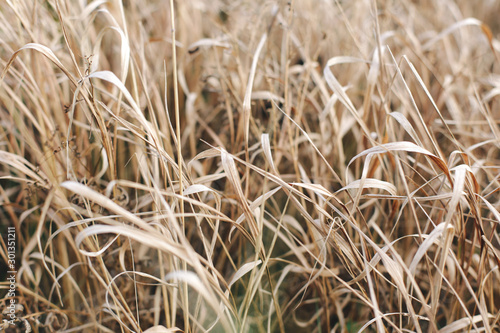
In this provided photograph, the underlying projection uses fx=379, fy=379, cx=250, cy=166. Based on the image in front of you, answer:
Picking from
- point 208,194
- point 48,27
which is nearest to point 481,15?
point 208,194

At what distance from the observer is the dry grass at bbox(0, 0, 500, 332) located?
1.48ft

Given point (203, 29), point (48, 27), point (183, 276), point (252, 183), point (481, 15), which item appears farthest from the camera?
point (481, 15)

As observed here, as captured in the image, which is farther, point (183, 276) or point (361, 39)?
point (361, 39)

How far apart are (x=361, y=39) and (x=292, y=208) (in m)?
0.53

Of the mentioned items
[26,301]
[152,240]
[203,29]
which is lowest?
[26,301]

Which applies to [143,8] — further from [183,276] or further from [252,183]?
[183,276]

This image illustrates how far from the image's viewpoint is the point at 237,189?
440mm

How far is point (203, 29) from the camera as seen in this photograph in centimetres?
112

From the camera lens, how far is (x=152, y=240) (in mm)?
350

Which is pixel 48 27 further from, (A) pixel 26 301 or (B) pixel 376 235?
(B) pixel 376 235

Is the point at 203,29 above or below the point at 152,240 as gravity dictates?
above

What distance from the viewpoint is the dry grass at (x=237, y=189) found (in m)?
0.45

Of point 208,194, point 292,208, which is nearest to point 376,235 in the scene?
point 292,208

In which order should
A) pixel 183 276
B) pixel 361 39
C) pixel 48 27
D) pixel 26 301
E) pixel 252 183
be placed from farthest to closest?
1. pixel 361 39
2. pixel 48 27
3. pixel 252 183
4. pixel 26 301
5. pixel 183 276
